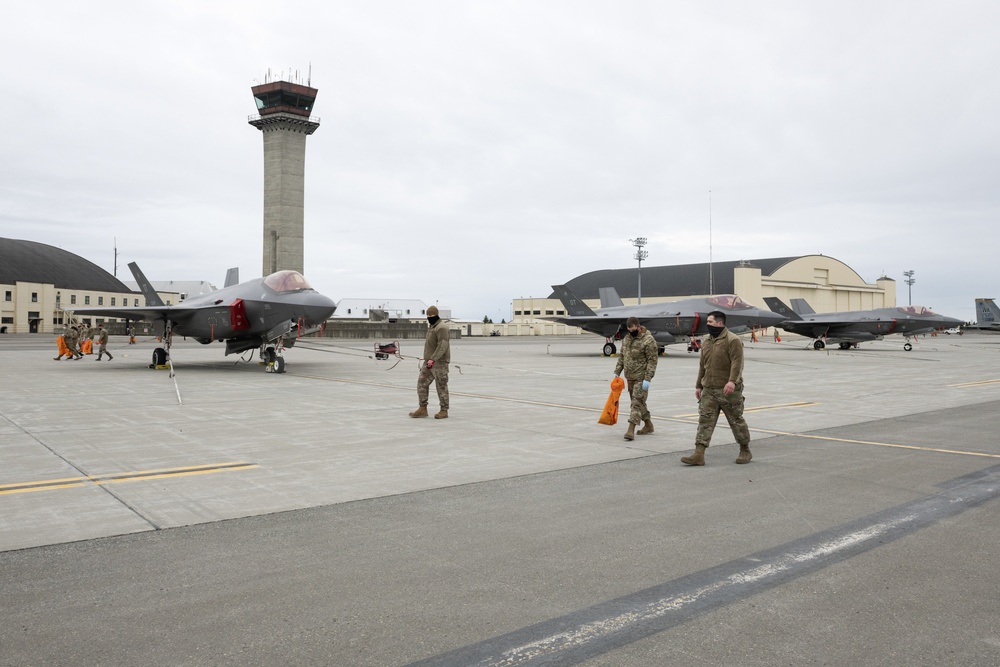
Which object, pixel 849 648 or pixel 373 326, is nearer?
pixel 849 648

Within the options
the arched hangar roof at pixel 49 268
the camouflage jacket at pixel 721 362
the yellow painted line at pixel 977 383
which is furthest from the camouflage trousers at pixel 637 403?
the arched hangar roof at pixel 49 268

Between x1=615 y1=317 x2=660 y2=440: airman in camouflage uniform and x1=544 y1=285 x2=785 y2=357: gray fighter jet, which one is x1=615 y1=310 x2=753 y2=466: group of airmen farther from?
x1=544 y1=285 x2=785 y2=357: gray fighter jet

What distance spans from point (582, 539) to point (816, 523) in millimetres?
1964

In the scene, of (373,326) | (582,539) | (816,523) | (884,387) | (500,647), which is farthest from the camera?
(373,326)

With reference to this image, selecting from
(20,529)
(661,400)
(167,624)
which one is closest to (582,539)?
(167,624)

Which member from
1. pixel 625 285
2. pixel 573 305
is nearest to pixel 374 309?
pixel 625 285

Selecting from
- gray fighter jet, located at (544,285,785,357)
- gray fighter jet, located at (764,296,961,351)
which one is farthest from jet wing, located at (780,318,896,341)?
gray fighter jet, located at (544,285,785,357)

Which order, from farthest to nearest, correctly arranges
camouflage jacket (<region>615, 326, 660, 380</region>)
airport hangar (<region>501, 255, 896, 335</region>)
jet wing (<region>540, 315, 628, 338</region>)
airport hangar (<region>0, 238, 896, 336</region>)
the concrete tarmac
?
airport hangar (<region>0, 238, 896, 336</region>)
airport hangar (<region>501, 255, 896, 335</region>)
jet wing (<region>540, 315, 628, 338</region>)
camouflage jacket (<region>615, 326, 660, 380</region>)
the concrete tarmac

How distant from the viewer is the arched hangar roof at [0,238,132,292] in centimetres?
9119

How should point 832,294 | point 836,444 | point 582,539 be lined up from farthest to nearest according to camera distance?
point 832,294 → point 836,444 → point 582,539

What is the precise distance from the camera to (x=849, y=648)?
3.33 meters

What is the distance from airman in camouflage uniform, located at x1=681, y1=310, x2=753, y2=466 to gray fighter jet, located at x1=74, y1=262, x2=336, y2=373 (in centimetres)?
1470

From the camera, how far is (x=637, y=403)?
9.72 metres

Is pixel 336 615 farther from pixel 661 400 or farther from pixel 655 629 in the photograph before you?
pixel 661 400
